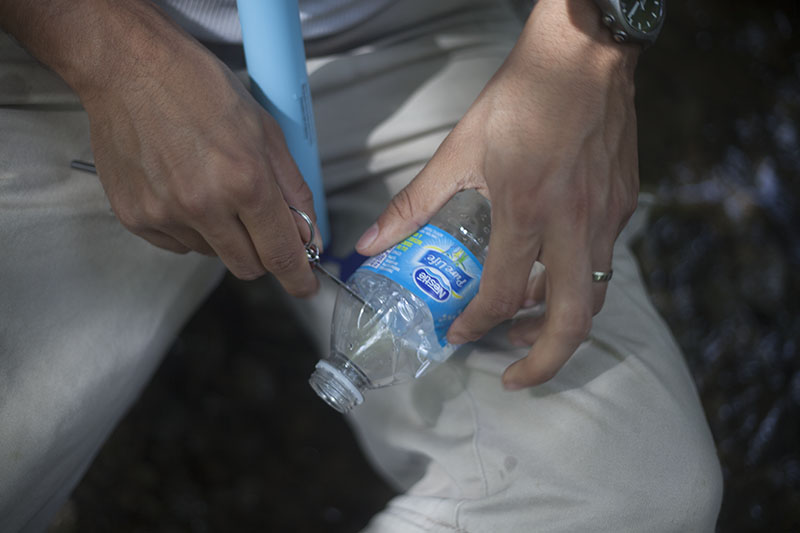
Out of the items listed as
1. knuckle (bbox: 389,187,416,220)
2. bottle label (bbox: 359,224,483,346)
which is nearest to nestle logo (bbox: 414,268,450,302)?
bottle label (bbox: 359,224,483,346)

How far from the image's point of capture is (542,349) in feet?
2.75

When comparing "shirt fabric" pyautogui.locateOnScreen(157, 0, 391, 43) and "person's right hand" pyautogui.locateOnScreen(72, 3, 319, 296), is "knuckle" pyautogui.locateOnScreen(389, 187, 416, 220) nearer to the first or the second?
"person's right hand" pyautogui.locateOnScreen(72, 3, 319, 296)

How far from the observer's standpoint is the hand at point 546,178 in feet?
2.64

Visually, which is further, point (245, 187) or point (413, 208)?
point (413, 208)

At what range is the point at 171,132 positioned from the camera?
77cm

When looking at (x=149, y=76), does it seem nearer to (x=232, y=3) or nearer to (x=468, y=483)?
(x=232, y=3)

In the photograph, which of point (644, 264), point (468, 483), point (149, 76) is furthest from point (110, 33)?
point (644, 264)

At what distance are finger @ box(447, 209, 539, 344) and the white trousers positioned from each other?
0.45ft

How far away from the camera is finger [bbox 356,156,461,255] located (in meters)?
0.85

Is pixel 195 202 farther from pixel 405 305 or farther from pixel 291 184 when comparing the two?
pixel 405 305

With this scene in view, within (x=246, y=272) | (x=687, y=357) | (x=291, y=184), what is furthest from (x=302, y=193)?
(x=687, y=357)

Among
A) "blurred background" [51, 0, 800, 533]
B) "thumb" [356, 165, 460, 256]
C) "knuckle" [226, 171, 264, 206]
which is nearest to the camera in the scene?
"knuckle" [226, 171, 264, 206]

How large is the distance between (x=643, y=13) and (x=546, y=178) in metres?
0.30

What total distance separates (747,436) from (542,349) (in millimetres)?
1010
